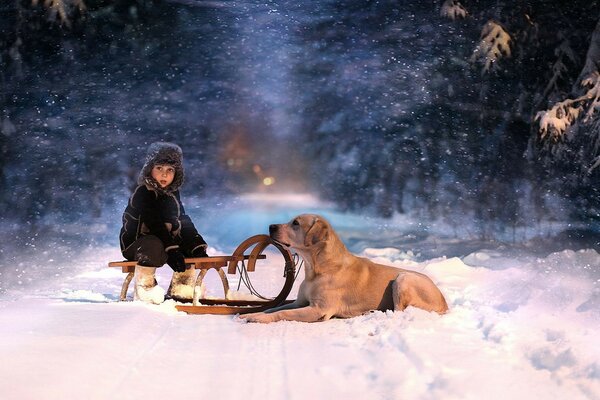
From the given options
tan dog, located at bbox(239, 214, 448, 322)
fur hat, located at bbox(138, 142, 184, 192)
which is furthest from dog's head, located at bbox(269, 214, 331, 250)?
fur hat, located at bbox(138, 142, 184, 192)

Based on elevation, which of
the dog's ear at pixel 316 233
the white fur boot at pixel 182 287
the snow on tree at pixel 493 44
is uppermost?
the snow on tree at pixel 493 44

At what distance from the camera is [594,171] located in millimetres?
9352

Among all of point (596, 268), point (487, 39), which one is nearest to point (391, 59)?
point (487, 39)

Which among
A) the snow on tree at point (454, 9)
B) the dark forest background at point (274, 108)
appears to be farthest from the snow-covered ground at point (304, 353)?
the snow on tree at point (454, 9)

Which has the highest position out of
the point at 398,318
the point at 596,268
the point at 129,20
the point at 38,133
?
the point at 129,20

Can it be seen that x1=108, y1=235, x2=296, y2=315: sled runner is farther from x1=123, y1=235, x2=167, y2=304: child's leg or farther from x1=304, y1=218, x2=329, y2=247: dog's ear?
x1=304, y1=218, x2=329, y2=247: dog's ear

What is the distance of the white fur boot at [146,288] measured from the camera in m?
4.96

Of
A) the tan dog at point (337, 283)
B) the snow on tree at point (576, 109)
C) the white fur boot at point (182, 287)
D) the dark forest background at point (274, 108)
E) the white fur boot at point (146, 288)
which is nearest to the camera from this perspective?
the tan dog at point (337, 283)

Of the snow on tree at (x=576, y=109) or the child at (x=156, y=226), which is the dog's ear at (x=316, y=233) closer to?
the child at (x=156, y=226)

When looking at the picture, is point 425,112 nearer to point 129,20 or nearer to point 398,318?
point 129,20

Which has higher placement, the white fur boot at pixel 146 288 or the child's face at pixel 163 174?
the child's face at pixel 163 174

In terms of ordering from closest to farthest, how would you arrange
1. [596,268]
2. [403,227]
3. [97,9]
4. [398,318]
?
[398,318]
[596,268]
[403,227]
[97,9]

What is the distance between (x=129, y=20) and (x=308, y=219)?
953cm

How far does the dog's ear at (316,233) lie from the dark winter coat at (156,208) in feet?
3.84
